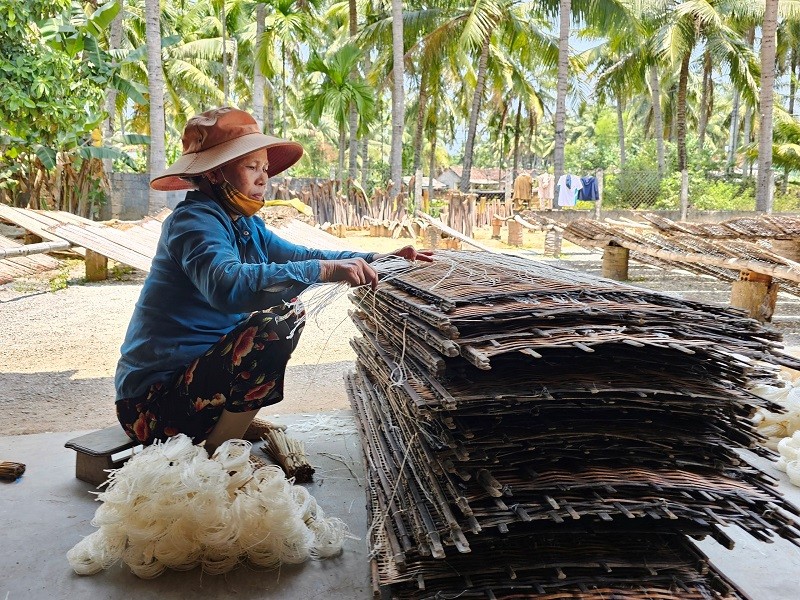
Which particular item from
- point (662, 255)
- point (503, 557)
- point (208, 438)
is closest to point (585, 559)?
point (503, 557)

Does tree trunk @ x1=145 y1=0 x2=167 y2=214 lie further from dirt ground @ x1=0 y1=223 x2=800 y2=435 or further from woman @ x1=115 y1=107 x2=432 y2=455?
woman @ x1=115 y1=107 x2=432 y2=455

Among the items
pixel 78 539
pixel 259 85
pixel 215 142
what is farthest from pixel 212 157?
pixel 259 85

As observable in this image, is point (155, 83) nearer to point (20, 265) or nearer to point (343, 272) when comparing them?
point (20, 265)

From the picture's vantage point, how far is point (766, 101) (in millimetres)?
15477

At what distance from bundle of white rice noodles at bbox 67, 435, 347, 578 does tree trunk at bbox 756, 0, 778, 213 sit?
1632 cm

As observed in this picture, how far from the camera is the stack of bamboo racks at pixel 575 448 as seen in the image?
5.75 feet

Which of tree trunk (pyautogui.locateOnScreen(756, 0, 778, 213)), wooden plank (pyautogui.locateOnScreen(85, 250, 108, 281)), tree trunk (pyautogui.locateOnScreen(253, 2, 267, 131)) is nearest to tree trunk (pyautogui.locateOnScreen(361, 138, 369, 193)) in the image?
tree trunk (pyautogui.locateOnScreen(253, 2, 267, 131))

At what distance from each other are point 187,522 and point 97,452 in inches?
29.6

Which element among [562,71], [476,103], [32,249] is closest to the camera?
[32,249]

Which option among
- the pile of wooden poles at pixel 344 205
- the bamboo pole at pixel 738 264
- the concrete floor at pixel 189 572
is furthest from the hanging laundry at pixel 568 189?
the concrete floor at pixel 189 572

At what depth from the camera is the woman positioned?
2.37m

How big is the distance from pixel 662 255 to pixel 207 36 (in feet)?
80.9

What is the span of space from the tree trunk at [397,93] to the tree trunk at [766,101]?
8102 mm

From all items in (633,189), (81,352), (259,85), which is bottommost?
(81,352)
